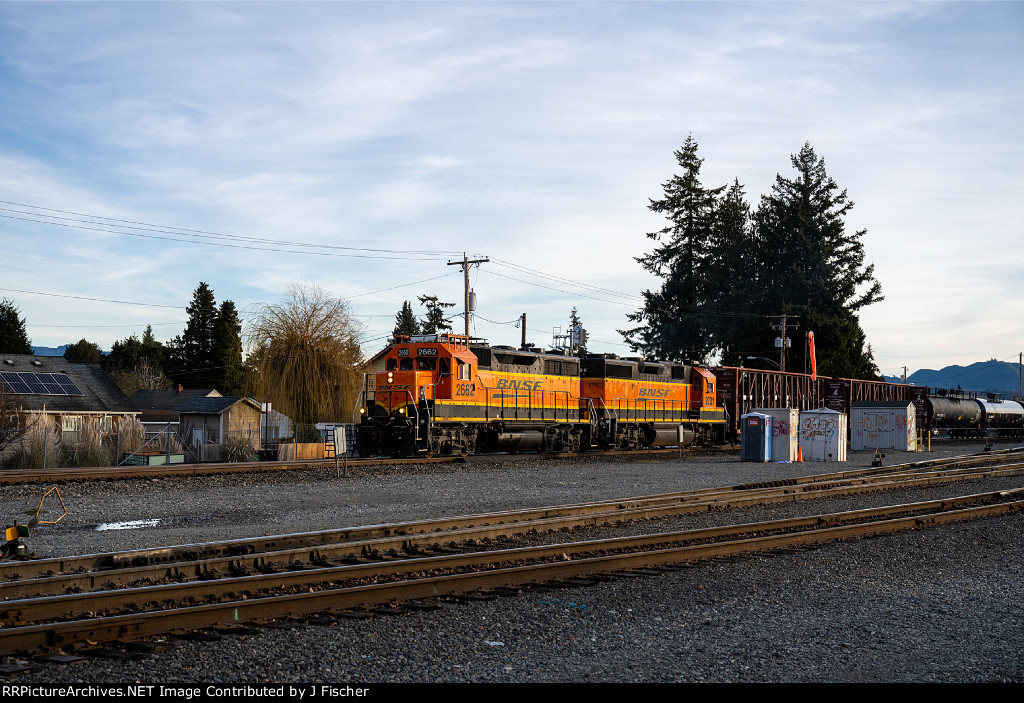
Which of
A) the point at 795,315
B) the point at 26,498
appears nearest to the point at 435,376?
the point at 26,498

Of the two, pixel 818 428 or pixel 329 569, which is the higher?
pixel 818 428

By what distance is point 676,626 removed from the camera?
7035mm

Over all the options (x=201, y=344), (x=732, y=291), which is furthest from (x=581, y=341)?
(x=201, y=344)

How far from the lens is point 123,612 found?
684 cm

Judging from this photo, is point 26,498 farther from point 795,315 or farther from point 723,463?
point 795,315

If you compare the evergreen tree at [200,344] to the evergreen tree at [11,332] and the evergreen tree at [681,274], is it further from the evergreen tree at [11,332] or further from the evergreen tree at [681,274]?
the evergreen tree at [681,274]

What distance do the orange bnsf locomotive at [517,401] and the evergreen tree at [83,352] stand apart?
90.4m

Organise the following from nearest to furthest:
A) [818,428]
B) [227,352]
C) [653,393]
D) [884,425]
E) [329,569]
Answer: [329,569], [818,428], [653,393], [884,425], [227,352]

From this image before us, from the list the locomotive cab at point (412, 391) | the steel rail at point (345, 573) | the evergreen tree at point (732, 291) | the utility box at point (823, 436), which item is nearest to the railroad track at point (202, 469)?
the locomotive cab at point (412, 391)

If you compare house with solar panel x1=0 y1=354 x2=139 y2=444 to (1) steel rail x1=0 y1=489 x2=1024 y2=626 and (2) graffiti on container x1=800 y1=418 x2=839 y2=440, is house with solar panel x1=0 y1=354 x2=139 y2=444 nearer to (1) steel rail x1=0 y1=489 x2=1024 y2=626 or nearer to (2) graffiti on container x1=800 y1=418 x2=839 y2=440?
(2) graffiti on container x1=800 y1=418 x2=839 y2=440

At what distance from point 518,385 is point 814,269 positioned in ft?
145

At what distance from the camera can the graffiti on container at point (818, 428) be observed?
2905cm

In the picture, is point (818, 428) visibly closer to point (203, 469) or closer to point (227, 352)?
point (203, 469)

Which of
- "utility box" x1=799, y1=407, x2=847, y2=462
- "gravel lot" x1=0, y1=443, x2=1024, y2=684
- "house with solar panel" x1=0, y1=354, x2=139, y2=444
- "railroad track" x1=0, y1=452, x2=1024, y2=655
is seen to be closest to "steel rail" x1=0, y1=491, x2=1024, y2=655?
"railroad track" x1=0, y1=452, x2=1024, y2=655
